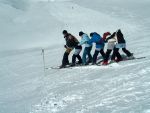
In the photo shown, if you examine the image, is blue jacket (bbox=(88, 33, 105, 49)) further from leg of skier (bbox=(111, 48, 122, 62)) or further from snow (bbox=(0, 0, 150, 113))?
snow (bbox=(0, 0, 150, 113))

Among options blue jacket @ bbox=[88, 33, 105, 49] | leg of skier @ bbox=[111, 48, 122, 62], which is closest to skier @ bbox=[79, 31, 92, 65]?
blue jacket @ bbox=[88, 33, 105, 49]

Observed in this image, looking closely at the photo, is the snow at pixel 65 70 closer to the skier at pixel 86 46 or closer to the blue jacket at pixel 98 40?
the skier at pixel 86 46

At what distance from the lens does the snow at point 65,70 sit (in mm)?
11719

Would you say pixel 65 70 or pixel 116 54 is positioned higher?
pixel 116 54

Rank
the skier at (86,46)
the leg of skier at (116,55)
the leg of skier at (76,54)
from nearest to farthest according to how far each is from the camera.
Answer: the leg of skier at (116,55), the skier at (86,46), the leg of skier at (76,54)

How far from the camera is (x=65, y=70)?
1794 cm

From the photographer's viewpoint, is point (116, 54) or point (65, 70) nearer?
point (116, 54)

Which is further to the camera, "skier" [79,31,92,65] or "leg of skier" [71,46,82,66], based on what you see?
"leg of skier" [71,46,82,66]

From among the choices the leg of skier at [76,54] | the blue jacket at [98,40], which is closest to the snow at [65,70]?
the leg of skier at [76,54]

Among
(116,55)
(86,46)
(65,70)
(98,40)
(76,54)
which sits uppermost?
(98,40)

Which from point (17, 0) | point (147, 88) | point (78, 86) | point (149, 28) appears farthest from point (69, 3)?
point (147, 88)

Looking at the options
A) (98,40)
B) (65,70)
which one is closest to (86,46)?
(98,40)

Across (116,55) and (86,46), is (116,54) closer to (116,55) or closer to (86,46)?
(116,55)

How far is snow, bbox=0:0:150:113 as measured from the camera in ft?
38.4
